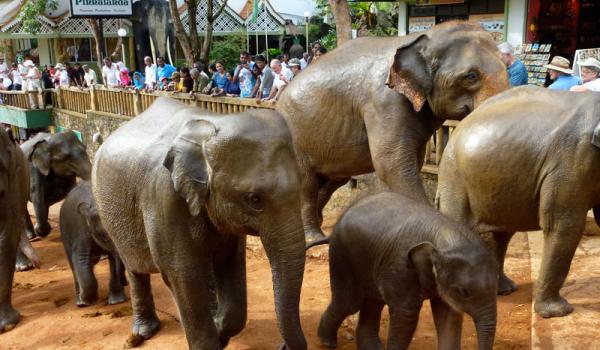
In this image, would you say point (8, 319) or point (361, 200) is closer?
point (361, 200)

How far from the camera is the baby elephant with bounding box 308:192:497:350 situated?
147 inches

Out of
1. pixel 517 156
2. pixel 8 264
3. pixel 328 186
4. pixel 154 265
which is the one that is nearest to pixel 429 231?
pixel 517 156

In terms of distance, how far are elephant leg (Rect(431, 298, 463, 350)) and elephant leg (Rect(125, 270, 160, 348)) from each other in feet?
7.66

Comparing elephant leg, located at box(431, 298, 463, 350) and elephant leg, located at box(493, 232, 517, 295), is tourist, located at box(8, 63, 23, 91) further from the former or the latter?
elephant leg, located at box(431, 298, 463, 350)

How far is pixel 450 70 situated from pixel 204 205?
2441 mm

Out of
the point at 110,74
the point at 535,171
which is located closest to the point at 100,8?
the point at 110,74

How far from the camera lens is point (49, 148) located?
8.48 m

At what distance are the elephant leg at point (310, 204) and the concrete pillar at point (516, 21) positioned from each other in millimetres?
8004

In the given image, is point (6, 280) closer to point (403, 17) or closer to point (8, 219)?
point (8, 219)

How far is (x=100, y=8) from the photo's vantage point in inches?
842

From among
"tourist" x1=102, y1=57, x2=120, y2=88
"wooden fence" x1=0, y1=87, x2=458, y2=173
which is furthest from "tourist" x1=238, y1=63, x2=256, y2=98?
"tourist" x1=102, y1=57, x2=120, y2=88

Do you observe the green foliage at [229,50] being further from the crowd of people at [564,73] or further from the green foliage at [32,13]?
the crowd of people at [564,73]

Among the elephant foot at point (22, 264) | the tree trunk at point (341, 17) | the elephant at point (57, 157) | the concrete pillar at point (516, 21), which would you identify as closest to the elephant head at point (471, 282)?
the elephant at point (57, 157)

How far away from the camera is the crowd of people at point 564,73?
7.27 metres
